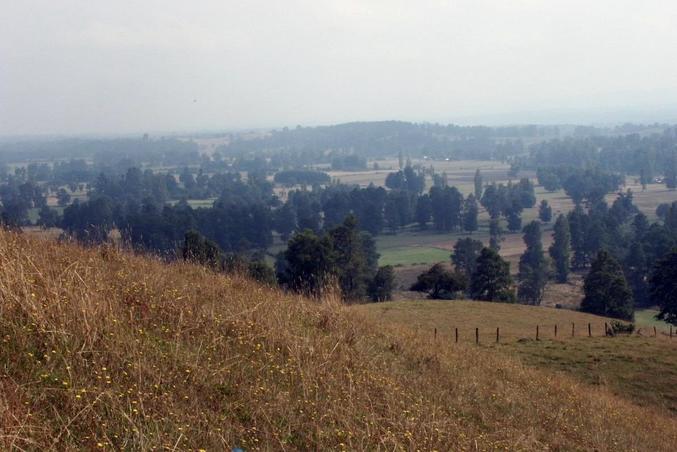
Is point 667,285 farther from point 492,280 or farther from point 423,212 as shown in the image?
point 423,212

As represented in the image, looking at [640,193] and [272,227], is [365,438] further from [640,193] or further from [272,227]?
[640,193]

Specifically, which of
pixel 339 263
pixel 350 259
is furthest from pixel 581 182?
pixel 339 263

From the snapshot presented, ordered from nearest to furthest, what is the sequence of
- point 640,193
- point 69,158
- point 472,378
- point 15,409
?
point 15,409
point 472,378
point 640,193
point 69,158

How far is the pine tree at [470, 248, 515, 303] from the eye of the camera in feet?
137

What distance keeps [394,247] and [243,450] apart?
6515 cm

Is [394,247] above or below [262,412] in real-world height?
below

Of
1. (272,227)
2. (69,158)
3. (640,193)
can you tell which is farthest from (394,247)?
(69,158)

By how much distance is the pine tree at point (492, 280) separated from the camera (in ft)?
137

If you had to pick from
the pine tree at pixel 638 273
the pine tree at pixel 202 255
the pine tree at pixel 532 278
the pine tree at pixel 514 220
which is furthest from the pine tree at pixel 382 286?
the pine tree at pixel 514 220

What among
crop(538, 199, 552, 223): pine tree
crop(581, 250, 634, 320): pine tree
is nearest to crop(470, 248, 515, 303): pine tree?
crop(581, 250, 634, 320): pine tree

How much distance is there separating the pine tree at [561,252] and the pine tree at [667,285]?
17109mm

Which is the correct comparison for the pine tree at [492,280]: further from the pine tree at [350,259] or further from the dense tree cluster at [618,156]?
the dense tree cluster at [618,156]

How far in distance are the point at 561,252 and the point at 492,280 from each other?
2206 centimetres

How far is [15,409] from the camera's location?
160 inches
